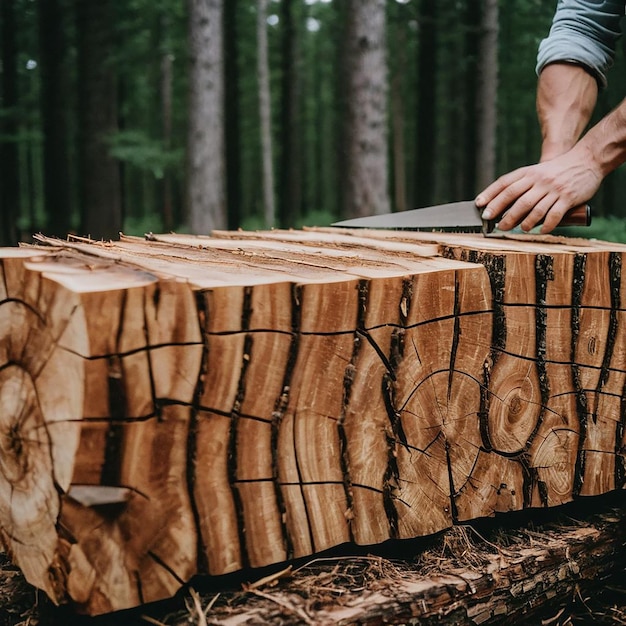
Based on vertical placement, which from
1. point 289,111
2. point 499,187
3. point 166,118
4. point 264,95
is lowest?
point 499,187

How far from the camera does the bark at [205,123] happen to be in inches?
383

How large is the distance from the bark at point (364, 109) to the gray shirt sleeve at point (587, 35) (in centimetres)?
503

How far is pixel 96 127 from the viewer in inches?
381

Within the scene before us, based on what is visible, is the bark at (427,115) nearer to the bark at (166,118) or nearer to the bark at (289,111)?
the bark at (289,111)

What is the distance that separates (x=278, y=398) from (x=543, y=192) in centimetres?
125

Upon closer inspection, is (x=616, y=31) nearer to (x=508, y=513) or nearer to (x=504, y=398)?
(x=504, y=398)

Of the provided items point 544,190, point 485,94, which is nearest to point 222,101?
point 485,94

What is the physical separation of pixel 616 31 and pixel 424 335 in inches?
76.9

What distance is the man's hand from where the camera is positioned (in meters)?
2.20

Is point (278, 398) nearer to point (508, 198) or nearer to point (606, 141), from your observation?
point (508, 198)

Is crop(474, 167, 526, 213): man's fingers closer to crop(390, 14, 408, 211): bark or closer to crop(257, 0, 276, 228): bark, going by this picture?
crop(257, 0, 276, 228): bark

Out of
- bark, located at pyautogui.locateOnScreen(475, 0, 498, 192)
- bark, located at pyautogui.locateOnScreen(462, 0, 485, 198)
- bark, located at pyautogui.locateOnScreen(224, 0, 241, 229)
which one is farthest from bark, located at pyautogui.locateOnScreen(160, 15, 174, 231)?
bark, located at pyautogui.locateOnScreen(475, 0, 498, 192)

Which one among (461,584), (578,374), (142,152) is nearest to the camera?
(461,584)

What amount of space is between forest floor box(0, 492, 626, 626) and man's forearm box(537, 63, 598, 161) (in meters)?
1.40
